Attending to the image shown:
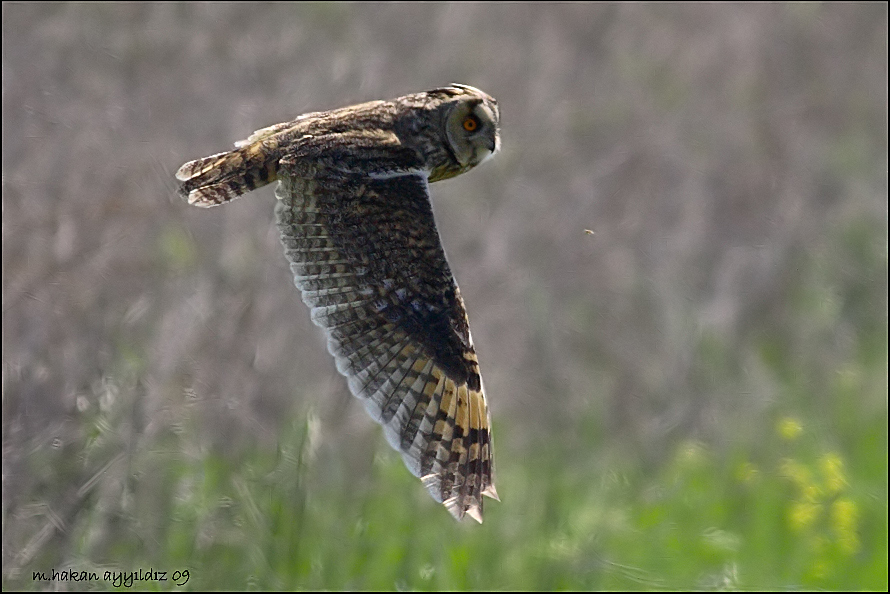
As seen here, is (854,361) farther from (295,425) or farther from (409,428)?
(409,428)

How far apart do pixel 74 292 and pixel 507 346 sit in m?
2.28

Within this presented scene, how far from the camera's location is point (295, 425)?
5512 millimetres

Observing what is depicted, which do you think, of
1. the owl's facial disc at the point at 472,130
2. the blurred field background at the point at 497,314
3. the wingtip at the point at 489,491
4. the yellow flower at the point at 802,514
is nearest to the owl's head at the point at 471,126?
the owl's facial disc at the point at 472,130

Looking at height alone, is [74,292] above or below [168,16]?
below

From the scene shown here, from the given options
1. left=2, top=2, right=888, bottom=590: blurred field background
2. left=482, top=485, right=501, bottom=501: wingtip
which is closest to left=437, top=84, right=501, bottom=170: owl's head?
left=482, top=485, right=501, bottom=501: wingtip

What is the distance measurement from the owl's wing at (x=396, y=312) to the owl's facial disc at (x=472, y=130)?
145 millimetres

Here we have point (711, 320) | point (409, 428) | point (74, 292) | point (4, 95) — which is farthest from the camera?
point (711, 320)

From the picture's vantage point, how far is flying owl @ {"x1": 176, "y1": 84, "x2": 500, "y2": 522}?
12.8ft

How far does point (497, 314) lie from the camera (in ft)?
21.6

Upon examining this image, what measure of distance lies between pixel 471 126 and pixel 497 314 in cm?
271

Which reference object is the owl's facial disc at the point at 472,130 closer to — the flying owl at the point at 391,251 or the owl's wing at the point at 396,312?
the flying owl at the point at 391,251

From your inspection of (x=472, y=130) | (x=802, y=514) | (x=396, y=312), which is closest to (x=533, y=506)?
(x=802, y=514)

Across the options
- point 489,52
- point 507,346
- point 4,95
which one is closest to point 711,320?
point 507,346

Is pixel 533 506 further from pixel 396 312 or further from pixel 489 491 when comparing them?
pixel 396 312
